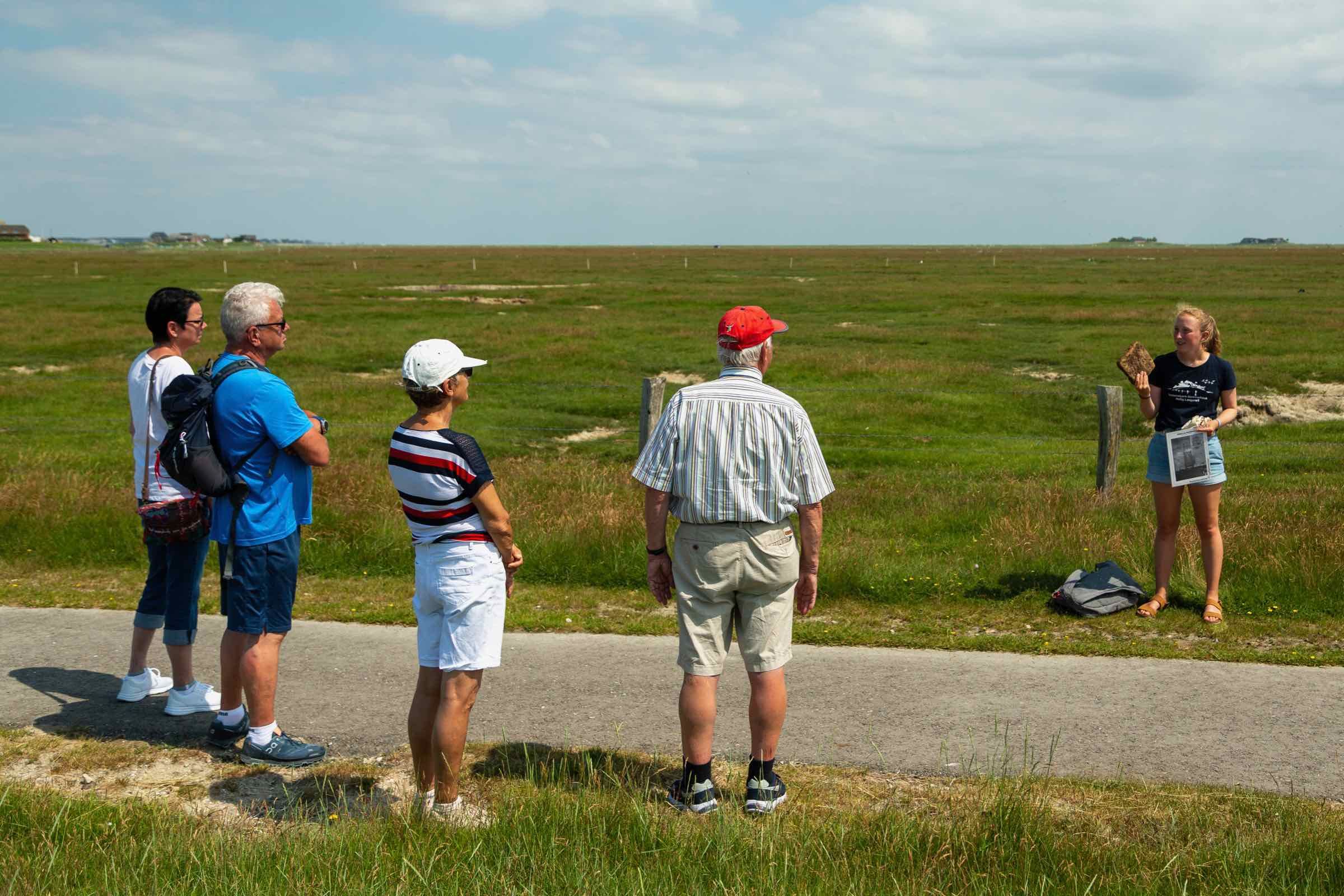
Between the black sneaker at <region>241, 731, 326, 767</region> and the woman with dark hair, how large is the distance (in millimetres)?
840

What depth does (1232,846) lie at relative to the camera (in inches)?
156

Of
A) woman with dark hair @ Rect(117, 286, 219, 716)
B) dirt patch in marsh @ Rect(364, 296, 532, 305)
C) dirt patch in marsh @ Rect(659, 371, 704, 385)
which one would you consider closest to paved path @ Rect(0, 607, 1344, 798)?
woman with dark hair @ Rect(117, 286, 219, 716)

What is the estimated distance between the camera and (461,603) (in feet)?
13.9

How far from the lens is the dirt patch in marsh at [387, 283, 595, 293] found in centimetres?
5491

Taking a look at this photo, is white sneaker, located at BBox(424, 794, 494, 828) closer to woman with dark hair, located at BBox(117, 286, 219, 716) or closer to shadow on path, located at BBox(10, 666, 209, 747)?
shadow on path, located at BBox(10, 666, 209, 747)

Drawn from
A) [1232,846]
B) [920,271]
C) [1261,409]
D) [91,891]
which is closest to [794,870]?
[1232,846]

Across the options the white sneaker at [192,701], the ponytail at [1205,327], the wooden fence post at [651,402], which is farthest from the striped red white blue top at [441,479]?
the wooden fence post at [651,402]

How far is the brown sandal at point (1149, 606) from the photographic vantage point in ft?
23.5

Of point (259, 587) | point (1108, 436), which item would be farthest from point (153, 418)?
point (1108, 436)

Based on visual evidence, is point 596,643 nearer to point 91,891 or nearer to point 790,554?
point 790,554

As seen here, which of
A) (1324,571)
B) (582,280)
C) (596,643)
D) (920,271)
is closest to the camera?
(596,643)

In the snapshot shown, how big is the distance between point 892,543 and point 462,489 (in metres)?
5.46

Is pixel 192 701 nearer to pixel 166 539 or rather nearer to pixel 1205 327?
pixel 166 539

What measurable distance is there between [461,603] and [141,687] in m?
2.64
